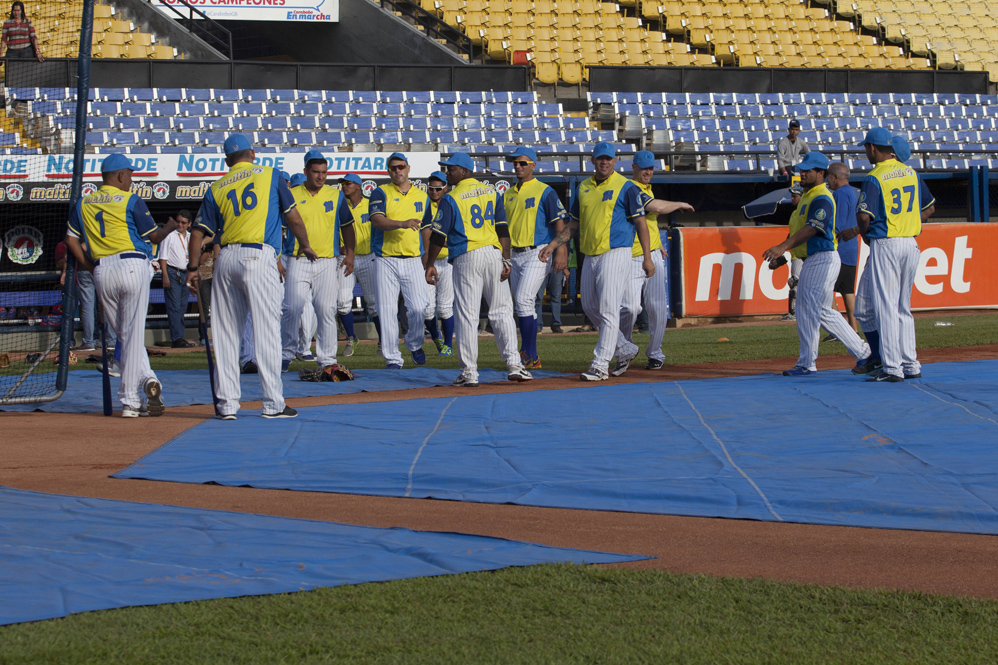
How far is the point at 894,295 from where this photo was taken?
8.43 m

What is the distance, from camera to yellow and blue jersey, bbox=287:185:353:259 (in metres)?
10.8

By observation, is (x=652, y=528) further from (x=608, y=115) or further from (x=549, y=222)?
(x=608, y=115)

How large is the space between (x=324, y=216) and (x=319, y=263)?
0.49 metres

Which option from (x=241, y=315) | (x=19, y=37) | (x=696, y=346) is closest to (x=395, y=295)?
(x=241, y=315)

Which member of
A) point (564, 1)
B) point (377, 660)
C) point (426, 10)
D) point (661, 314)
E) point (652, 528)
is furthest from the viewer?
point (564, 1)

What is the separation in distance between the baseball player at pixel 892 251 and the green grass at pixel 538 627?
5225mm

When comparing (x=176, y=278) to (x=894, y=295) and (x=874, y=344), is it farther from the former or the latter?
(x=894, y=295)

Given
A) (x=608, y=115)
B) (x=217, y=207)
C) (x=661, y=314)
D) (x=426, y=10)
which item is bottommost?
(x=661, y=314)

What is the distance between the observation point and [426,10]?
91.2 ft

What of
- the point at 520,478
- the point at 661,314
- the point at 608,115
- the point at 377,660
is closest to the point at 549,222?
the point at 661,314

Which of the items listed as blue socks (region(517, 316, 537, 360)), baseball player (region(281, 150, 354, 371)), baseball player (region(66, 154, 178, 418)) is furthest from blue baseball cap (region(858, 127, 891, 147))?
baseball player (region(66, 154, 178, 418))

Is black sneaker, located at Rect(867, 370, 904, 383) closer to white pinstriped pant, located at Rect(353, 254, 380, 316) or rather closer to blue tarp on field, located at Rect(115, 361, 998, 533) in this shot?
blue tarp on field, located at Rect(115, 361, 998, 533)

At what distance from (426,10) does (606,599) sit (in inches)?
1027

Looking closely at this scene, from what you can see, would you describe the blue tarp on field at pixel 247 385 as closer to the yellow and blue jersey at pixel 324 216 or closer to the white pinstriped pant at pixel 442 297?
the yellow and blue jersey at pixel 324 216
